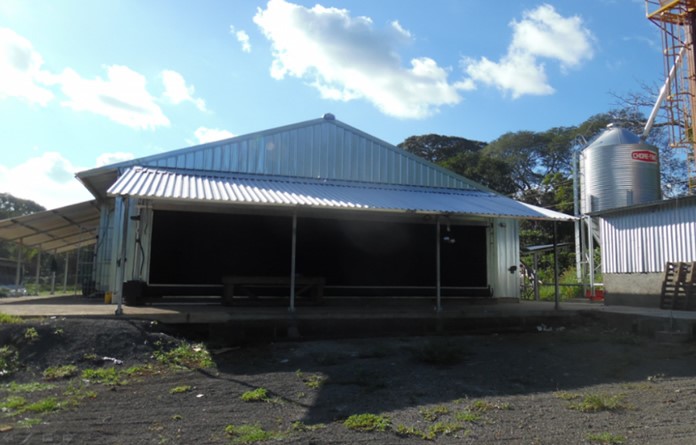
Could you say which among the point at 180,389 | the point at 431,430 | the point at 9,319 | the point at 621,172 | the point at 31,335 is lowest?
the point at 431,430

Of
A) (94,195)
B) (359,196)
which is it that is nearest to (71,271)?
(94,195)

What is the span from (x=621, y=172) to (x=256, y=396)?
48.2ft

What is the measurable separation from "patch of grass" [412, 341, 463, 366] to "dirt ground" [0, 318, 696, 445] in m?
Result: 0.02

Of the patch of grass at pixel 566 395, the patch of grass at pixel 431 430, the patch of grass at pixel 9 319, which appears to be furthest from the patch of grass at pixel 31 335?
the patch of grass at pixel 566 395

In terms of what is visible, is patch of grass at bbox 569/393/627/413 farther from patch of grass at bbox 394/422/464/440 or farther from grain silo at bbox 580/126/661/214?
grain silo at bbox 580/126/661/214

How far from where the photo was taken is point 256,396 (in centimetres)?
583

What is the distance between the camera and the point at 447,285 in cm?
1443

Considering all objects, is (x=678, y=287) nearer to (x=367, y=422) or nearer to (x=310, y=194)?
(x=310, y=194)

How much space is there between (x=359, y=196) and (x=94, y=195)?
745cm

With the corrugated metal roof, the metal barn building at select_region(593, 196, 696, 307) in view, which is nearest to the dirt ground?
the metal barn building at select_region(593, 196, 696, 307)

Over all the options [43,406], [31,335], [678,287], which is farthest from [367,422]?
[678,287]

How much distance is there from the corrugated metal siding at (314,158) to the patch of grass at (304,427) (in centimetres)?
899

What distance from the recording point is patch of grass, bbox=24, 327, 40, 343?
287 inches

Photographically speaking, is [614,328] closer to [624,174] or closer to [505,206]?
[505,206]
